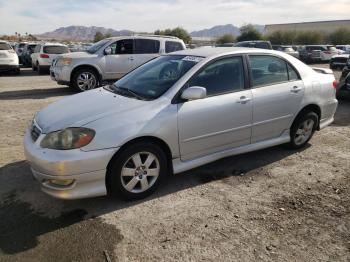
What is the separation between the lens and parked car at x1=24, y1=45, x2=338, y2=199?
355cm

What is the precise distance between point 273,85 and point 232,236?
242 cm

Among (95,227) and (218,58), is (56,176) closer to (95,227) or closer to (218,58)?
(95,227)

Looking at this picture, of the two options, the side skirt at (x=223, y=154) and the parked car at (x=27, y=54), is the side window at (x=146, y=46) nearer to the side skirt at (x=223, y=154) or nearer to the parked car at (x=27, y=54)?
the side skirt at (x=223, y=154)

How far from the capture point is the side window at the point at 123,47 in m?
11.2

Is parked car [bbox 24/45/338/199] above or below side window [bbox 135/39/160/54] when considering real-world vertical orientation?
below

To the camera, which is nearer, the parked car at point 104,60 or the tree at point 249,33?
the parked car at point 104,60

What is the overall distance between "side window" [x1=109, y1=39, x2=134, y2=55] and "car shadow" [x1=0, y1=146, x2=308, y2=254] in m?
7.00

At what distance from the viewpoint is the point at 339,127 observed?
695 cm

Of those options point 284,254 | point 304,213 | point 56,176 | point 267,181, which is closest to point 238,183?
point 267,181

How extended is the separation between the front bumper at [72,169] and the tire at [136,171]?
11 centimetres

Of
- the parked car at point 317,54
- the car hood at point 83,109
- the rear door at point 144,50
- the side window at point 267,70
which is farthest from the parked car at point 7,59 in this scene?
the parked car at point 317,54

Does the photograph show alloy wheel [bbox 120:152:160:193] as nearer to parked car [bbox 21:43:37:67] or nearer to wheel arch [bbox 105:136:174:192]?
wheel arch [bbox 105:136:174:192]

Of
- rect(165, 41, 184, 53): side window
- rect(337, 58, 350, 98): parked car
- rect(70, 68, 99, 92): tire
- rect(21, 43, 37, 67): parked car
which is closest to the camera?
rect(337, 58, 350, 98): parked car

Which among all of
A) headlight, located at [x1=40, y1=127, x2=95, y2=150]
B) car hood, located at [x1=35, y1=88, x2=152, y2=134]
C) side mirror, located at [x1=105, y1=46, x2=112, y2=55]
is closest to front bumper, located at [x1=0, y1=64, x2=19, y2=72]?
side mirror, located at [x1=105, y1=46, x2=112, y2=55]
